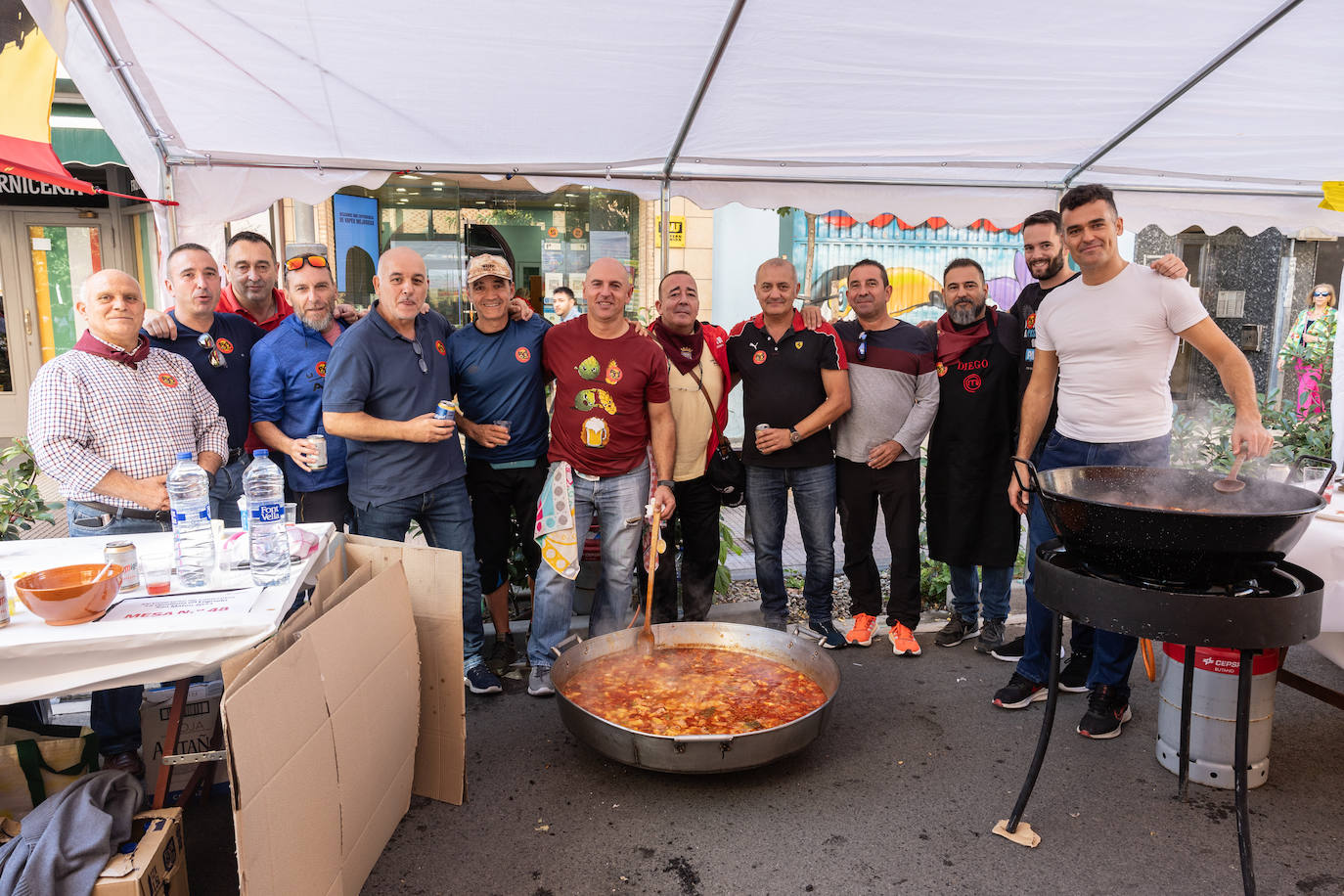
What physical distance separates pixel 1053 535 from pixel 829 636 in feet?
4.64

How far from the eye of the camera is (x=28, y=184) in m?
8.91

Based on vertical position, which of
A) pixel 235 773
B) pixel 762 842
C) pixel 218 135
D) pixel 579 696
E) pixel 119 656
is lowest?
pixel 762 842

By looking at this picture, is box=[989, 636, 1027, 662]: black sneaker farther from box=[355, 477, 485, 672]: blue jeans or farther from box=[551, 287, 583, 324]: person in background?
box=[551, 287, 583, 324]: person in background

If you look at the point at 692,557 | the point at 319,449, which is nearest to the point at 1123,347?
the point at 692,557

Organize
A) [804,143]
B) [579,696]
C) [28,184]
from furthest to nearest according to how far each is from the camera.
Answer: [28,184] < [804,143] < [579,696]

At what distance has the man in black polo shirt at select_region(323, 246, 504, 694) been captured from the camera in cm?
355

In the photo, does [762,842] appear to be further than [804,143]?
No

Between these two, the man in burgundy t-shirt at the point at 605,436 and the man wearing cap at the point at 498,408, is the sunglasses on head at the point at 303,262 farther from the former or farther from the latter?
the man in burgundy t-shirt at the point at 605,436

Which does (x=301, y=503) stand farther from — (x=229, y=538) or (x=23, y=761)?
(x=23, y=761)

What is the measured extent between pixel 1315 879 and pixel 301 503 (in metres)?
4.20

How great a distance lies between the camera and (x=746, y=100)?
14.7ft

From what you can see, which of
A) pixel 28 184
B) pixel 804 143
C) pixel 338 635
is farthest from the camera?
pixel 28 184

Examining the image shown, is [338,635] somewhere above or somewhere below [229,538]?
below

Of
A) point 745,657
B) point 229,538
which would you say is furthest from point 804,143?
point 229,538
